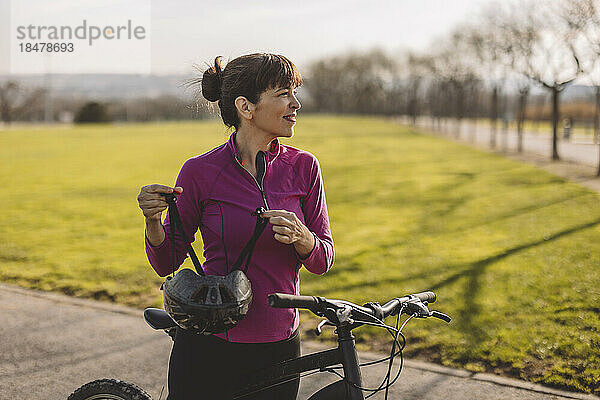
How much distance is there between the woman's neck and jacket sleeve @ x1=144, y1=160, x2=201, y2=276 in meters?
0.20

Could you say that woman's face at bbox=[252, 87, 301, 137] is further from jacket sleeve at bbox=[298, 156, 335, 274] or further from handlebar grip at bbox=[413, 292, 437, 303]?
handlebar grip at bbox=[413, 292, 437, 303]

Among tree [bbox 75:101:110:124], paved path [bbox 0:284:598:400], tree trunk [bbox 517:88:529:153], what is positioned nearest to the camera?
paved path [bbox 0:284:598:400]

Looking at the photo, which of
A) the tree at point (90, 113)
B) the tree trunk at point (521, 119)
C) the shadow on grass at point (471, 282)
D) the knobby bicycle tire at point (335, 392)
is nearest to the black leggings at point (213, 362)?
the knobby bicycle tire at point (335, 392)

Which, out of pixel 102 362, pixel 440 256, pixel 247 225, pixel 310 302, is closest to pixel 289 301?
pixel 310 302

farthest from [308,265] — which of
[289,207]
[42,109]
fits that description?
[42,109]

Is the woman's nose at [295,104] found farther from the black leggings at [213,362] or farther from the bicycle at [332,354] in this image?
the black leggings at [213,362]

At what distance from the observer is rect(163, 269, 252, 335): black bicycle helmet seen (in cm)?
211

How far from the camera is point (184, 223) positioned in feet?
8.23

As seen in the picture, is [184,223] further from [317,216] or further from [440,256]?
[440,256]

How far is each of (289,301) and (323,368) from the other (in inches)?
18.7

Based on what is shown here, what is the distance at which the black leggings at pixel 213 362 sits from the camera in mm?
2457

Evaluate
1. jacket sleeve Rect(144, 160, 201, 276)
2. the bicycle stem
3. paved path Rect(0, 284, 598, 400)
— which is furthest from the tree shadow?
jacket sleeve Rect(144, 160, 201, 276)

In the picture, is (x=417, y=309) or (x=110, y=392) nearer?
(x=417, y=309)

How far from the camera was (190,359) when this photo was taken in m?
2.47
